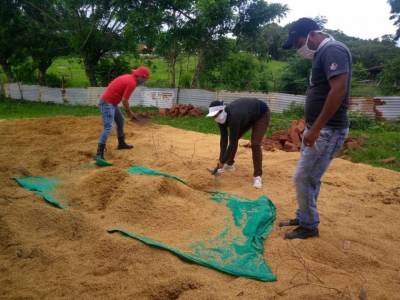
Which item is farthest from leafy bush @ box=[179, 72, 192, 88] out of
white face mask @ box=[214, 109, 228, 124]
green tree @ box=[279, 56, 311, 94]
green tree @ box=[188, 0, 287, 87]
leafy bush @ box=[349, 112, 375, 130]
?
white face mask @ box=[214, 109, 228, 124]

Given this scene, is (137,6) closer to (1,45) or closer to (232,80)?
(232,80)

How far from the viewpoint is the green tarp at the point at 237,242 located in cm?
266

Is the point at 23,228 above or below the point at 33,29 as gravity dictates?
below

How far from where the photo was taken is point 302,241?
2969 millimetres

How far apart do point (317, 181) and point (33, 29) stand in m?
16.4

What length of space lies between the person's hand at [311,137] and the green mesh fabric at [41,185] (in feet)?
8.33

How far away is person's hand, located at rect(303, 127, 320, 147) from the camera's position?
2.60m

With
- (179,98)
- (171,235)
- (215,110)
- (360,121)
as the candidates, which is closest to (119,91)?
(215,110)

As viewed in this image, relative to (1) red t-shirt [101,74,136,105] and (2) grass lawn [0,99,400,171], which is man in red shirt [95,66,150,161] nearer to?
(1) red t-shirt [101,74,136,105]

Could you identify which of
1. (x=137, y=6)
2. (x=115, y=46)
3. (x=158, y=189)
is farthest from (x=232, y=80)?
(x=158, y=189)

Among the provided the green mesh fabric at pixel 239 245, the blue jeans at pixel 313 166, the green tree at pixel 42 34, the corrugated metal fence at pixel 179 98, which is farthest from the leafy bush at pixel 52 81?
the blue jeans at pixel 313 166

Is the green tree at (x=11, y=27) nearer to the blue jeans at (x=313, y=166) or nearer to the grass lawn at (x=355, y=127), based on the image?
the grass lawn at (x=355, y=127)

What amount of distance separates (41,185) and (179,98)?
9.03 meters

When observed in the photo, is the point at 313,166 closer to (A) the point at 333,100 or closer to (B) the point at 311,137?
(B) the point at 311,137
